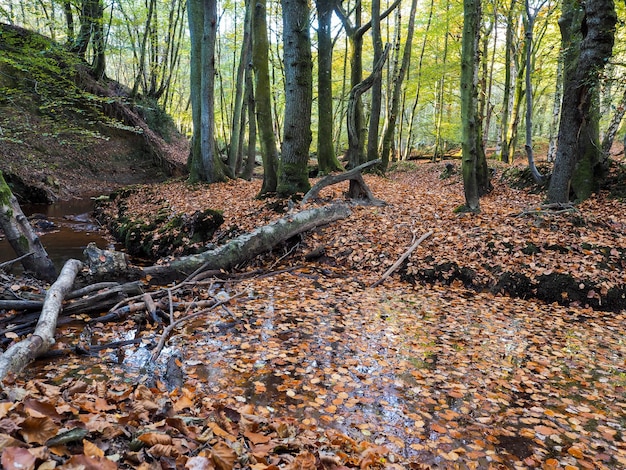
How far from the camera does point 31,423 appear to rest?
175cm

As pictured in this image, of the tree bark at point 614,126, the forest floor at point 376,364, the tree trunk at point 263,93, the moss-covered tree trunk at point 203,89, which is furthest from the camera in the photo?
the moss-covered tree trunk at point 203,89

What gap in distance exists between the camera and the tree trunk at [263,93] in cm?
1070

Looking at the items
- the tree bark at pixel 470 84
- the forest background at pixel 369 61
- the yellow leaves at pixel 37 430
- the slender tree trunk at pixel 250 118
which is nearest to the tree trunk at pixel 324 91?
the forest background at pixel 369 61

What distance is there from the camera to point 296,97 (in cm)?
932

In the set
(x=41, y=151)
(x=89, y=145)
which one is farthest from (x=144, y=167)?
(x=41, y=151)

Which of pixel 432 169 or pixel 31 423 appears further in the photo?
pixel 432 169

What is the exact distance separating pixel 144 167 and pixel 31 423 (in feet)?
71.0

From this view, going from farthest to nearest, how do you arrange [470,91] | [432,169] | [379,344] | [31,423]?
1. [432,169]
2. [470,91]
3. [379,344]
4. [31,423]

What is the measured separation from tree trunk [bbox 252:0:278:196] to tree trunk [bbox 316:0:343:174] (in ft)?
8.34

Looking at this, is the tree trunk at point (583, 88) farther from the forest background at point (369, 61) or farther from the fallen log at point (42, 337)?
Answer: the fallen log at point (42, 337)

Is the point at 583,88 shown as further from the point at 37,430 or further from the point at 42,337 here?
the point at 42,337

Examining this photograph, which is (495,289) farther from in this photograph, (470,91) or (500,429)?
→ (470,91)

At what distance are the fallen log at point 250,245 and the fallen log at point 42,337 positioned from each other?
4.04ft

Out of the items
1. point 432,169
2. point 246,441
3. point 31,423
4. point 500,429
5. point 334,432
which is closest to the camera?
point 31,423
